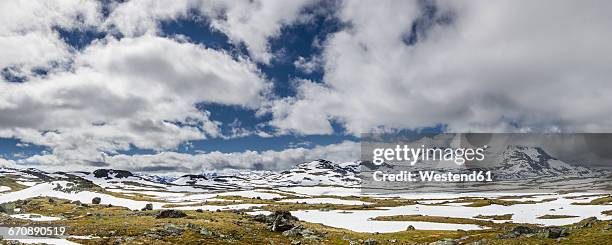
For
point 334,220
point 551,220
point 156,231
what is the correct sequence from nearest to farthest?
point 156,231 < point 551,220 < point 334,220

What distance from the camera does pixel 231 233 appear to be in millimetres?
60344

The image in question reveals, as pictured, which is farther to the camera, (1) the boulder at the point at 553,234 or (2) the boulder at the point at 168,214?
(2) the boulder at the point at 168,214

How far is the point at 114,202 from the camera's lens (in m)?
168

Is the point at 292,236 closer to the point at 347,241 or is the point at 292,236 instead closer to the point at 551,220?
the point at 347,241

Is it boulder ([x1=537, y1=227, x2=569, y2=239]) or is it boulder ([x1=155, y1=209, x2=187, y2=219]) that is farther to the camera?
boulder ([x1=155, y1=209, x2=187, y2=219])

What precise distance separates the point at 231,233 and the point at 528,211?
341 feet

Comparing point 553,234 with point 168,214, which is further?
point 168,214

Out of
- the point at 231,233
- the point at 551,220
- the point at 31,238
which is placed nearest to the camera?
the point at 31,238

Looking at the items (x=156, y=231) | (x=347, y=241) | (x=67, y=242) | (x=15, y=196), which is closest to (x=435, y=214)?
(x=347, y=241)

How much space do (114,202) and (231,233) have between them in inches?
4981

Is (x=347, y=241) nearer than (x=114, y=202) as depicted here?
Yes

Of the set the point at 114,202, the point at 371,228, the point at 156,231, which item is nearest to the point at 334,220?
the point at 371,228

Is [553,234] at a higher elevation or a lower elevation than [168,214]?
lower

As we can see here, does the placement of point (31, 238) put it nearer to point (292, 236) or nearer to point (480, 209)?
point (292, 236)
